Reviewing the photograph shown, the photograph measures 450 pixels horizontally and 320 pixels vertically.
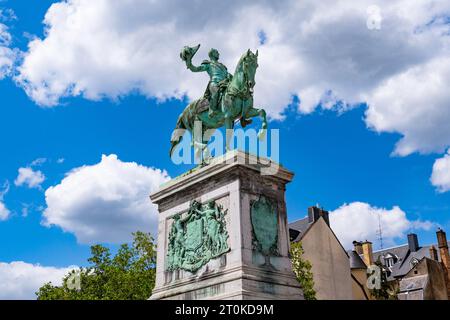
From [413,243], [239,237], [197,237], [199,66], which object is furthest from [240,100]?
[413,243]

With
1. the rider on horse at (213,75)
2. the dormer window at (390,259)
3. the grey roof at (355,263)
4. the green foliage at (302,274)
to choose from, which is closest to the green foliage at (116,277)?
the green foliage at (302,274)

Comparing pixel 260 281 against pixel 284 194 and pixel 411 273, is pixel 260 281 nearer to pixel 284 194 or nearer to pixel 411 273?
pixel 284 194

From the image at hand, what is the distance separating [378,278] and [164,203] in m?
27.5

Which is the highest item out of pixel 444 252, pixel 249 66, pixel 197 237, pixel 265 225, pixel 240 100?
pixel 444 252

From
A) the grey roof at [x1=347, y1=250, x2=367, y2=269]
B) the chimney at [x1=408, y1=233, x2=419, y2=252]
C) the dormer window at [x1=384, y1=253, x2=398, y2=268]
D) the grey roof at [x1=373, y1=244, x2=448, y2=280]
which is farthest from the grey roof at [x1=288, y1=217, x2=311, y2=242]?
the chimney at [x1=408, y1=233, x2=419, y2=252]

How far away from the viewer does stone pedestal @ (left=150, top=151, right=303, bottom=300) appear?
12852 millimetres

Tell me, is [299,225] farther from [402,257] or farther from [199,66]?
[199,66]

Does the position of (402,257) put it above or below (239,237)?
above

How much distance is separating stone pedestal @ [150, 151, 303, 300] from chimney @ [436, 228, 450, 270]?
55.0m

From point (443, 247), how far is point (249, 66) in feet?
190

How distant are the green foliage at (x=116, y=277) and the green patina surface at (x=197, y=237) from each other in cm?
1629

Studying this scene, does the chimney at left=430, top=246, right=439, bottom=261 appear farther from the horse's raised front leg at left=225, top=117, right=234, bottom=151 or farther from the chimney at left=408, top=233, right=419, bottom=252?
the horse's raised front leg at left=225, top=117, right=234, bottom=151

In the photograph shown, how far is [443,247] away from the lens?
6506 cm
